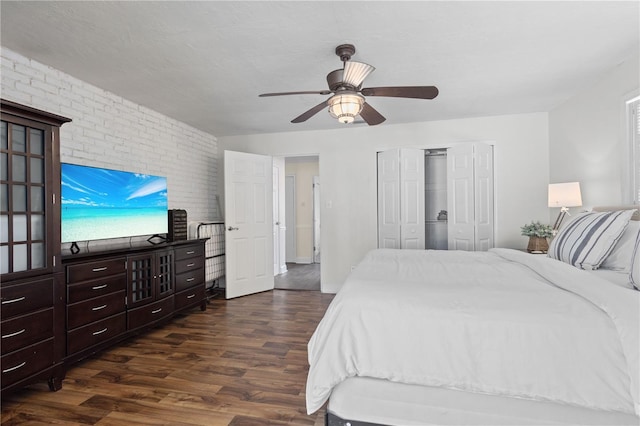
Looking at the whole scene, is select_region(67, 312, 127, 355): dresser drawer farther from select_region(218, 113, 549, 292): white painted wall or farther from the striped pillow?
the striped pillow

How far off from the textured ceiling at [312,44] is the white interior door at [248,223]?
1274mm

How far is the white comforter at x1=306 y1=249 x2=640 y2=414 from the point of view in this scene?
50.6 inches

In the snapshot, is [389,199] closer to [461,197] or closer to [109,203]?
[461,197]

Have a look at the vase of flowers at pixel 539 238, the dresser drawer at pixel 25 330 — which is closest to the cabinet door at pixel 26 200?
the dresser drawer at pixel 25 330

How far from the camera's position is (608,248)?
2.08m

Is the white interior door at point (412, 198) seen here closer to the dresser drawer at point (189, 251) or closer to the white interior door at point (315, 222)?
the dresser drawer at point (189, 251)

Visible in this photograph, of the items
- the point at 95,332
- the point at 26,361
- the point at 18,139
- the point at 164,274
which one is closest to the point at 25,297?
the point at 26,361

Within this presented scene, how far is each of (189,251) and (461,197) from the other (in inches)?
136

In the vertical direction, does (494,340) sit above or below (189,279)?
above

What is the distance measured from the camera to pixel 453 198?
434 cm

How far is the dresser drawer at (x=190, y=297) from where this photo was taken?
3582 mm

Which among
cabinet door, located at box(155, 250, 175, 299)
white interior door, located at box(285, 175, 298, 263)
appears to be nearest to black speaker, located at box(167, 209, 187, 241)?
cabinet door, located at box(155, 250, 175, 299)

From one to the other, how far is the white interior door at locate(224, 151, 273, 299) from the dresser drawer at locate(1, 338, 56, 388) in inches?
94.9

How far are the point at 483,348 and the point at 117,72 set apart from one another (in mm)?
3353
